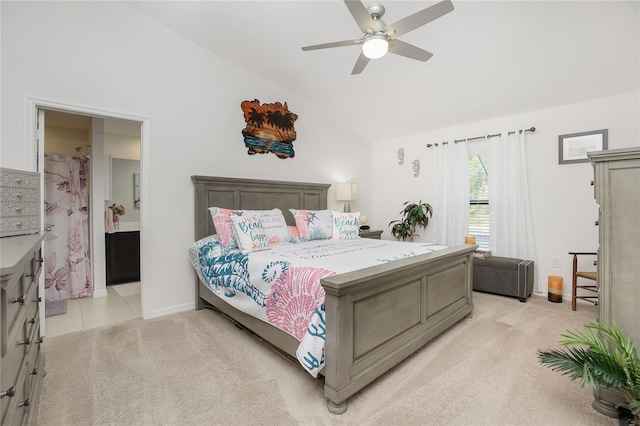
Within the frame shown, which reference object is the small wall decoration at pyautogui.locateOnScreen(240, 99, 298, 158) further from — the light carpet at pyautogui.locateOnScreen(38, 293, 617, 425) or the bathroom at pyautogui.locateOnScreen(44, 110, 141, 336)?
the light carpet at pyautogui.locateOnScreen(38, 293, 617, 425)

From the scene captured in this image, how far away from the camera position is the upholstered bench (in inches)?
139

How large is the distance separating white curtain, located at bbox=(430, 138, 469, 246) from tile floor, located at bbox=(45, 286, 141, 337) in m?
4.12

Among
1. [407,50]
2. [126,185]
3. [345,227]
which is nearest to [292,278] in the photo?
[345,227]

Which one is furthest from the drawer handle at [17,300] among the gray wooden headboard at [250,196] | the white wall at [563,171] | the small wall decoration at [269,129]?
the white wall at [563,171]

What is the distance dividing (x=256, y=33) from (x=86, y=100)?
5.68ft

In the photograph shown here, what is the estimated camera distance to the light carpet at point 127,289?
4.01m

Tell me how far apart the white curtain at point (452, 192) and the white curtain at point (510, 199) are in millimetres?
338

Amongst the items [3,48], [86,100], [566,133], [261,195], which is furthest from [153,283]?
[566,133]

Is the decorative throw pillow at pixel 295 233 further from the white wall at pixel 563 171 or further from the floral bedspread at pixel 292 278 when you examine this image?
the white wall at pixel 563 171

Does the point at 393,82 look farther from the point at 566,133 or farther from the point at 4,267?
the point at 4,267

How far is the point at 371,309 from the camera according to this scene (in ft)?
6.15

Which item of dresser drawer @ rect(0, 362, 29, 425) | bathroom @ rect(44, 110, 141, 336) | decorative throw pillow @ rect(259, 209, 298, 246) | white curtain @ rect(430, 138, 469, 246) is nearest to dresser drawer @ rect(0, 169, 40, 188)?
dresser drawer @ rect(0, 362, 29, 425)

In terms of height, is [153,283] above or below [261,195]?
below

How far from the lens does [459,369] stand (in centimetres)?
210
